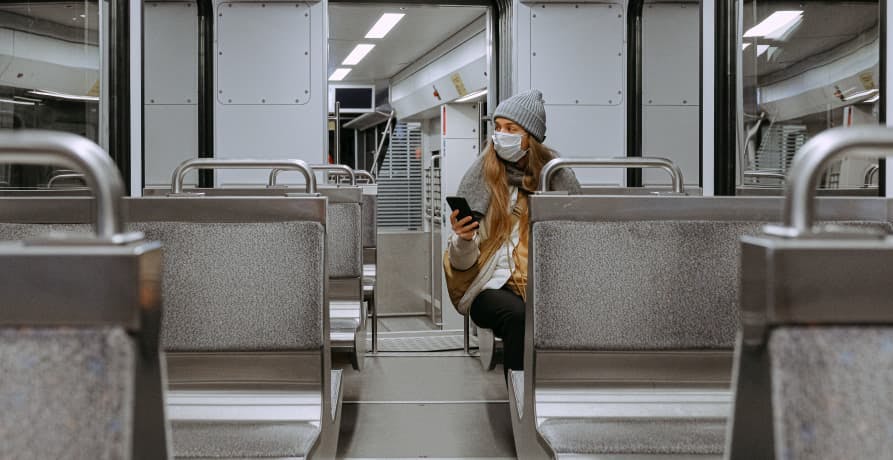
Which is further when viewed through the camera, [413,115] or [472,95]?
[413,115]

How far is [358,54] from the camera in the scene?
12.5 meters

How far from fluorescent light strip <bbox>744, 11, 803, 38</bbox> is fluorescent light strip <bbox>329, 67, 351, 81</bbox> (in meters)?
11.2

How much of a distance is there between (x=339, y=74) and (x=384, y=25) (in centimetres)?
457

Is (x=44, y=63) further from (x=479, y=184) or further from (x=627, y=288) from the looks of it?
(x=627, y=288)

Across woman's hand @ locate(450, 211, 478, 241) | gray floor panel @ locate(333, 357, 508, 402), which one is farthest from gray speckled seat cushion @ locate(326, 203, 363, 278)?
woman's hand @ locate(450, 211, 478, 241)

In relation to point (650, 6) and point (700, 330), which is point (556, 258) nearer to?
point (700, 330)

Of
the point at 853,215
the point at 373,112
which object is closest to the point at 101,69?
the point at 853,215

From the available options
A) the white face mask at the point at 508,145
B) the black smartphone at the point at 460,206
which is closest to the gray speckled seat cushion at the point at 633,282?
the black smartphone at the point at 460,206

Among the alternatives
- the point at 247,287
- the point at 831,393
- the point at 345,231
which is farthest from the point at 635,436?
the point at 345,231

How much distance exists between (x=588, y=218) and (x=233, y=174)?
3.74m

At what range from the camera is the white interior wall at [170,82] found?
219 inches

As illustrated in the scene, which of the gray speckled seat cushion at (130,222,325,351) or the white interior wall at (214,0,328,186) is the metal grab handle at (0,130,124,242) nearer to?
the gray speckled seat cushion at (130,222,325,351)

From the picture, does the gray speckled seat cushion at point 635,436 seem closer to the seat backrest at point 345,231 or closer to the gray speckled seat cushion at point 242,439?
the gray speckled seat cushion at point 242,439

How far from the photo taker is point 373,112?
46.3 ft
